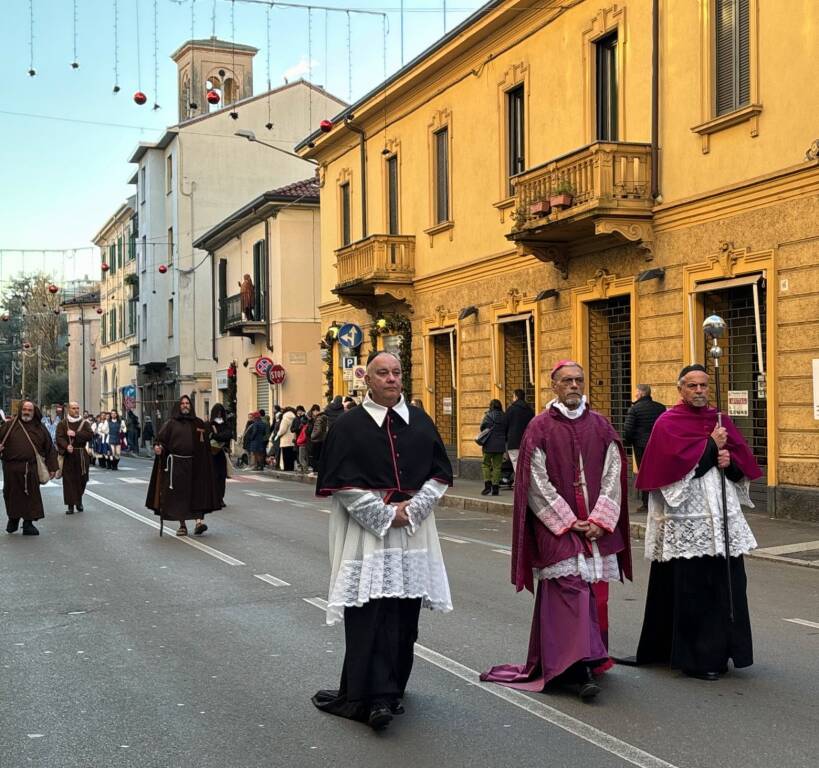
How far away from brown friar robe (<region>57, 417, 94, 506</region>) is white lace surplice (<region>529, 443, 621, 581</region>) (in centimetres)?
1373

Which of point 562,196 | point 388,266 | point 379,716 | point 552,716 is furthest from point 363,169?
point 379,716

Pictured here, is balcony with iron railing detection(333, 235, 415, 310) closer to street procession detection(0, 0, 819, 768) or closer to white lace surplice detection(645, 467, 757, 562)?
street procession detection(0, 0, 819, 768)

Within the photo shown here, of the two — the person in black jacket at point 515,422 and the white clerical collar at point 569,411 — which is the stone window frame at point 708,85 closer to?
the person in black jacket at point 515,422

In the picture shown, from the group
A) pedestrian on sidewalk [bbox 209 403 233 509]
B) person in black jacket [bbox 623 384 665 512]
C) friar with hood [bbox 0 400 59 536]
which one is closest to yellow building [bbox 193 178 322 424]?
pedestrian on sidewalk [bbox 209 403 233 509]

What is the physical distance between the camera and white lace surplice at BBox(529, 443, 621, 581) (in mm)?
6539

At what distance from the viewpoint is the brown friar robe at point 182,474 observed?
15.3m

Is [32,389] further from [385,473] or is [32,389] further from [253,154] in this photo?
[385,473]

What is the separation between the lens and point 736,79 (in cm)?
1680

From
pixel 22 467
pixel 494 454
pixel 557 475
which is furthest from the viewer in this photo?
pixel 494 454

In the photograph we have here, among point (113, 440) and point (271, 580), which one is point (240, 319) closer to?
point (113, 440)

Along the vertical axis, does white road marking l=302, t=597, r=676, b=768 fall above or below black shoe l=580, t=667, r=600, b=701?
below

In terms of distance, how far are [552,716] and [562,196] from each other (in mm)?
14052

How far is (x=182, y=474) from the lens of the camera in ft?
50.5

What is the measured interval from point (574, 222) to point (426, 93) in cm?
952
